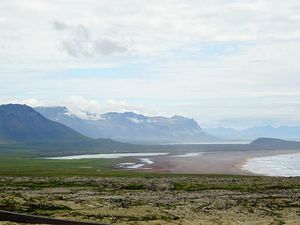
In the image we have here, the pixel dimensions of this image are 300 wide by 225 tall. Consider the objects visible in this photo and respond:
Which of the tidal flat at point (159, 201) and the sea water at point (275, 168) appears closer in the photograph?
the tidal flat at point (159, 201)

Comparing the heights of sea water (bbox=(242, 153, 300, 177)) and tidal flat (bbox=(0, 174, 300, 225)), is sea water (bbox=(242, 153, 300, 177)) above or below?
above

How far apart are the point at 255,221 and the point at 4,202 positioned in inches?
940

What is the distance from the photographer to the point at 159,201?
58625 millimetres

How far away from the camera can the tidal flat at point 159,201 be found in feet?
143

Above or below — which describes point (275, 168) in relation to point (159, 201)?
above

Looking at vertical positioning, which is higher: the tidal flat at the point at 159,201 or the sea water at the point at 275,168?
the sea water at the point at 275,168

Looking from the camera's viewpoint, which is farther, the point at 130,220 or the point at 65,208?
the point at 65,208

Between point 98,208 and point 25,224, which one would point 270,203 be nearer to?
point 98,208

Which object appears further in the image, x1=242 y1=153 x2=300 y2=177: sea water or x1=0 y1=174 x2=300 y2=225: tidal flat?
x1=242 y1=153 x2=300 y2=177: sea water

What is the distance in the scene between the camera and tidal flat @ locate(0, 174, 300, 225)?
4369 cm

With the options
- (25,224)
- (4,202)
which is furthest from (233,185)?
(25,224)

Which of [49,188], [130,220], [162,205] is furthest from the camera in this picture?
[49,188]

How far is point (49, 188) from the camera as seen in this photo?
250ft

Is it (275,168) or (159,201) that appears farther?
Answer: (275,168)
